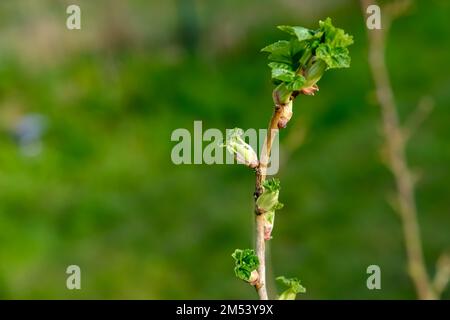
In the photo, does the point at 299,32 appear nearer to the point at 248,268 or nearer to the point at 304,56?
the point at 304,56

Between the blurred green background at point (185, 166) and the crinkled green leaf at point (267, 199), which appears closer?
the crinkled green leaf at point (267, 199)

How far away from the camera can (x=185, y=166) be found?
3.47 metres

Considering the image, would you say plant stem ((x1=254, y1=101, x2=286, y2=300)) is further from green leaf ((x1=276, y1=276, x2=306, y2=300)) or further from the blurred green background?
the blurred green background

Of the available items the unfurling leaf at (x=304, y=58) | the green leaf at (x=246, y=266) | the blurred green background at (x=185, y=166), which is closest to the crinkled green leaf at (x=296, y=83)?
the unfurling leaf at (x=304, y=58)

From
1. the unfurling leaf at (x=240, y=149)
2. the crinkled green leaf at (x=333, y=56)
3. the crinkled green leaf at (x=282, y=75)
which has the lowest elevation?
the unfurling leaf at (x=240, y=149)

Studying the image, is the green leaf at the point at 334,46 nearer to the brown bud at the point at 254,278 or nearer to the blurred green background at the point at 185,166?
the brown bud at the point at 254,278

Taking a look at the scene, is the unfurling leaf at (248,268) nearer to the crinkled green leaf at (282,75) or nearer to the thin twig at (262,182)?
the thin twig at (262,182)

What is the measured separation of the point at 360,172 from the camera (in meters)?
3.12

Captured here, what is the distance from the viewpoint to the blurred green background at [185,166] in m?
2.77

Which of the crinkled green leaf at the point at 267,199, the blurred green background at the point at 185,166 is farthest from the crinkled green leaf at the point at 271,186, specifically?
the blurred green background at the point at 185,166

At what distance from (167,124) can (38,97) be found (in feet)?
2.44

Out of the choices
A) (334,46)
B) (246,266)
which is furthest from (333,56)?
(246,266)

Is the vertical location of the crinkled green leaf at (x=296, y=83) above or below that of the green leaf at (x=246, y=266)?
above
